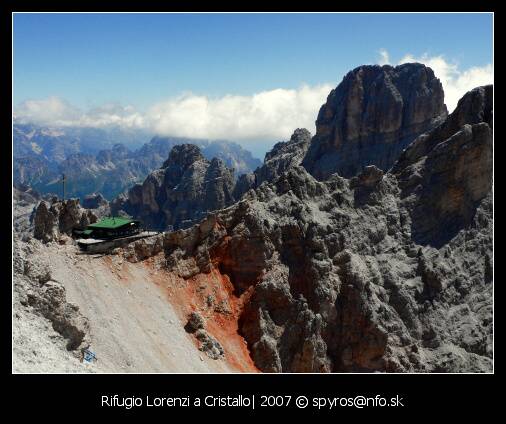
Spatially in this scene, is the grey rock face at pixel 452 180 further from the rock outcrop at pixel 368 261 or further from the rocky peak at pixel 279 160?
the rocky peak at pixel 279 160

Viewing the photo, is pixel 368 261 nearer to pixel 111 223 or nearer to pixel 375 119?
pixel 111 223

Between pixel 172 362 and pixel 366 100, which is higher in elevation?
pixel 366 100

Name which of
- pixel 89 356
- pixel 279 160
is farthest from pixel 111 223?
pixel 279 160

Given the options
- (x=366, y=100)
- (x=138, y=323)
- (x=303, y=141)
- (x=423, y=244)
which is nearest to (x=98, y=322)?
(x=138, y=323)

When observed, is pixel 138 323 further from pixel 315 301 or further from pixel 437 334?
pixel 437 334

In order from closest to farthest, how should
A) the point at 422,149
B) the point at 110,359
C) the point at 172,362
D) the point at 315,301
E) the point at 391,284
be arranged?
the point at 110,359, the point at 172,362, the point at 315,301, the point at 391,284, the point at 422,149

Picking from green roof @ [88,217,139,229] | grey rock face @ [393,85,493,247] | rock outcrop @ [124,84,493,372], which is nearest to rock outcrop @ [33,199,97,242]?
green roof @ [88,217,139,229]

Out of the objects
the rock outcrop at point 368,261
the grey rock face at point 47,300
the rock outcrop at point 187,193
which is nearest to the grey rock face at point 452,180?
the rock outcrop at point 368,261
